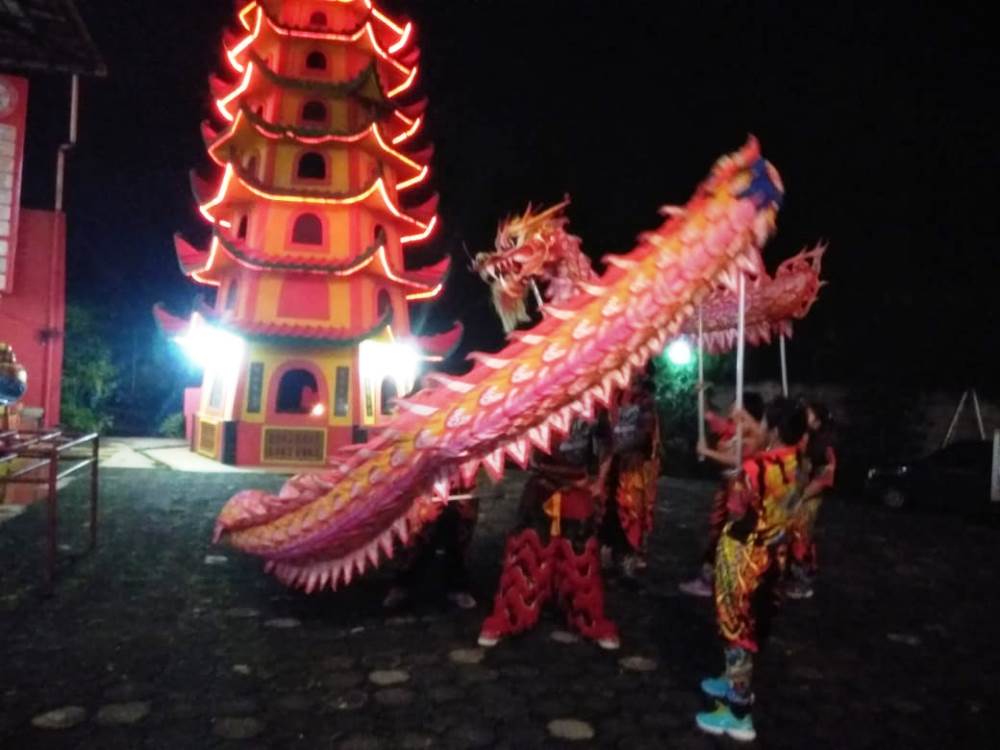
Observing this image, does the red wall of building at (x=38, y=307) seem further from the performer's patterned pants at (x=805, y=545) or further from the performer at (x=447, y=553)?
the performer's patterned pants at (x=805, y=545)

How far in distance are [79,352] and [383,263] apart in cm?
935

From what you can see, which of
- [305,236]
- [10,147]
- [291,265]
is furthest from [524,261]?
[305,236]

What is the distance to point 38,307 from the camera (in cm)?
1410

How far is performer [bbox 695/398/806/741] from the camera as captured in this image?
13.6 feet

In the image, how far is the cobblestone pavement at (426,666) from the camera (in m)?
4.14

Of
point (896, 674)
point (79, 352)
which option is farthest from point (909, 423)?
point (79, 352)

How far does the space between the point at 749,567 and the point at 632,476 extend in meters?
2.97

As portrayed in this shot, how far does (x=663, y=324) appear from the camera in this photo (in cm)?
416

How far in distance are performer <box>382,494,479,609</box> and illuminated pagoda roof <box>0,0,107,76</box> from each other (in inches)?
372

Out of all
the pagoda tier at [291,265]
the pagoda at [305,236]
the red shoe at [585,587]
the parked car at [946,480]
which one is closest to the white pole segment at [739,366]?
the red shoe at [585,587]

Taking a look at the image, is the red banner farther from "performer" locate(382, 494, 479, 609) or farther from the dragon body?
the dragon body

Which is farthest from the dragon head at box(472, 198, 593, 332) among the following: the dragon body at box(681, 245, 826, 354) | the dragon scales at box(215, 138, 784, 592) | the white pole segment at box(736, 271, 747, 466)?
the white pole segment at box(736, 271, 747, 466)

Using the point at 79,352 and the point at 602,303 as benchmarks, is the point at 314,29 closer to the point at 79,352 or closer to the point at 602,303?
the point at 79,352

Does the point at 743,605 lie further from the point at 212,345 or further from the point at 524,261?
the point at 212,345
